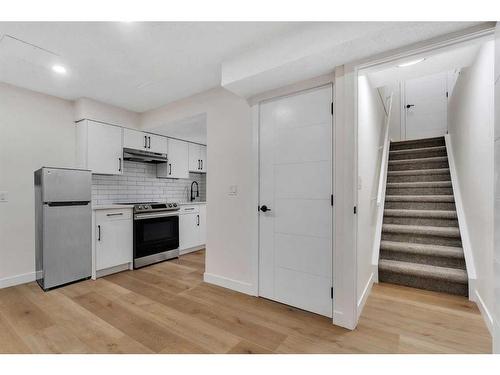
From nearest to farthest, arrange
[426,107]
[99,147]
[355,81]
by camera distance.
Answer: [355,81], [99,147], [426,107]

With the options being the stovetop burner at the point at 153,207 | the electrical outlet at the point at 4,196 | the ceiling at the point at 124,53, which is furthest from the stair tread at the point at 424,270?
the electrical outlet at the point at 4,196

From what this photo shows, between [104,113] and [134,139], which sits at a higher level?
[104,113]

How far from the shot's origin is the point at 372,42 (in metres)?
1.77

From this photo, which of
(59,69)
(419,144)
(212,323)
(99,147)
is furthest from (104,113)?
(419,144)

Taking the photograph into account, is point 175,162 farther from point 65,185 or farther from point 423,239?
point 423,239

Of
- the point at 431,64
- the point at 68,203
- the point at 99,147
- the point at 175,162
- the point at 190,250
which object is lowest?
the point at 190,250

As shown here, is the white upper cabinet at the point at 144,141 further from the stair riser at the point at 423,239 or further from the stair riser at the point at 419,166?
the stair riser at the point at 419,166

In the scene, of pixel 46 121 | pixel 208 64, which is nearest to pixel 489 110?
pixel 208 64

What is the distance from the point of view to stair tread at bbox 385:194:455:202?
343cm

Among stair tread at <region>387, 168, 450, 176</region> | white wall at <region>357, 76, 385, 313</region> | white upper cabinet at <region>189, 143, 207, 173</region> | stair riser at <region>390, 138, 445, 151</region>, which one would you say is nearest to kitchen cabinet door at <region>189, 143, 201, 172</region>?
white upper cabinet at <region>189, 143, 207, 173</region>

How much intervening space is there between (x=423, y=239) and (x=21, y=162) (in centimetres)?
505

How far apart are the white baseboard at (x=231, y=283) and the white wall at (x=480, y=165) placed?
2006 millimetres

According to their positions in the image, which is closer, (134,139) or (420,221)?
(420,221)

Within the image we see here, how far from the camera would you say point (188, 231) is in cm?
443
